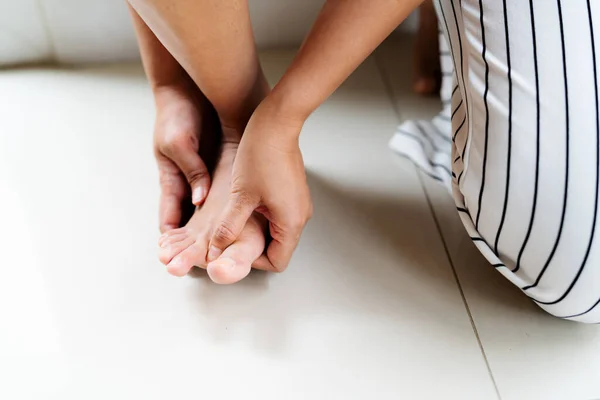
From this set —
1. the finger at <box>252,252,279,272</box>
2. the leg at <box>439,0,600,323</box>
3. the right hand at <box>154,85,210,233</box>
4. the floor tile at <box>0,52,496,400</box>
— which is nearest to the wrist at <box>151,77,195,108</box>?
the right hand at <box>154,85,210,233</box>

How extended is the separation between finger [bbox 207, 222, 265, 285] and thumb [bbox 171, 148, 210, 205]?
77 millimetres

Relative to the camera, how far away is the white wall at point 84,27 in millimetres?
913

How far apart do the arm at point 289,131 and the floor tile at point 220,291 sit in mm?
76

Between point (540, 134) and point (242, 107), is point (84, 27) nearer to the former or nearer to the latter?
point (242, 107)

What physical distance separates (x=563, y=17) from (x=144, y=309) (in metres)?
0.48

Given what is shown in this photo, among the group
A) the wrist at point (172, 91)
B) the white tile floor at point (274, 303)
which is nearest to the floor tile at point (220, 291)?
the white tile floor at point (274, 303)

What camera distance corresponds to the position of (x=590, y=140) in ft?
1.71

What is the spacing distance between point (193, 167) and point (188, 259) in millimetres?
111

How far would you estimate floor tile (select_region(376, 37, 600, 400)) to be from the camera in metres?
0.60

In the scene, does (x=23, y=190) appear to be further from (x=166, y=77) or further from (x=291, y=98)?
(x=291, y=98)

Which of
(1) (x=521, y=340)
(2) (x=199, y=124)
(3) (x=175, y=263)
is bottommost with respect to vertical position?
(1) (x=521, y=340)

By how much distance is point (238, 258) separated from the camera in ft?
2.02

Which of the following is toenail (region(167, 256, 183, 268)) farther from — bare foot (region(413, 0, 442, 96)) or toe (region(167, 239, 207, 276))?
bare foot (region(413, 0, 442, 96))

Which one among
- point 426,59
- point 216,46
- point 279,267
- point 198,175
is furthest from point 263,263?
point 426,59
